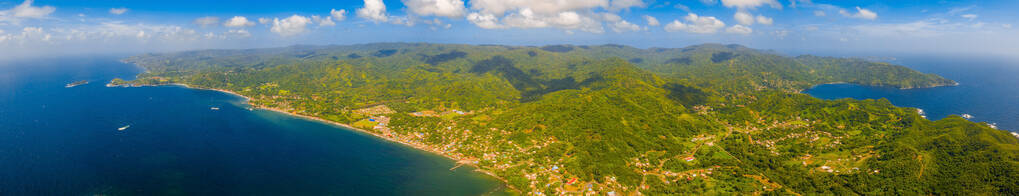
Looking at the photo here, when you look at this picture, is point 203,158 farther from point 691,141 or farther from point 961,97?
point 961,97

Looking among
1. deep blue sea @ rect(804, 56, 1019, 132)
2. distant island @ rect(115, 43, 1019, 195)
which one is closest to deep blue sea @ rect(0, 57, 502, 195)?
distant island @ rect(115, 43, 1019, 195)

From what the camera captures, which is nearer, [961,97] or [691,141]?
[691,141]

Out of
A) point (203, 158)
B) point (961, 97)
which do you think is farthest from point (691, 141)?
point (961, 97)

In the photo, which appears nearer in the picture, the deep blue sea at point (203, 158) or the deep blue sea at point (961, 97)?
the deep blue sea at point (203, 158)

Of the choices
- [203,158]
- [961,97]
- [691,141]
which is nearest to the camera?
[203,158]

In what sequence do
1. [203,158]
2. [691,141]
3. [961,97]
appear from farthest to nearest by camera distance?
[961,97]
[691,141]
[203,158]

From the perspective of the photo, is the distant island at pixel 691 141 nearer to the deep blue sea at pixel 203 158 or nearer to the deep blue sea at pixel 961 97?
the deep blue sea at pixel 203 158

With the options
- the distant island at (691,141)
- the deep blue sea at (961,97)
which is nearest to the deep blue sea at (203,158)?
the distant island at (691,141)

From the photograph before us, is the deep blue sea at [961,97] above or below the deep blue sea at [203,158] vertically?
above

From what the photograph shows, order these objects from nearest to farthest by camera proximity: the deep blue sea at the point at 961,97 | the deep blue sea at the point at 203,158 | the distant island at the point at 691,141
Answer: the distant island at the point at 691,141
the deep blue sea at the point at 203,158
the deep blue sea at the point at 961,97
